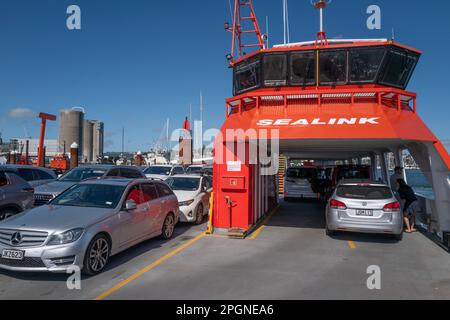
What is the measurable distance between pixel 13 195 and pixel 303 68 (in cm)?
865

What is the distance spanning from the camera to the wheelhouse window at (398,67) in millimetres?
9336

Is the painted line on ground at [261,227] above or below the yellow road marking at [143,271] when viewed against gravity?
above

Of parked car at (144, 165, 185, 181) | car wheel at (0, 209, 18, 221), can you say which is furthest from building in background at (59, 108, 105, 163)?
car wheel at (0, 209, 18, 221)

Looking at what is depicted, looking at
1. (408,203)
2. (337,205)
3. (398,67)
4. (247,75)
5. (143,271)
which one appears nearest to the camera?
(143,271)

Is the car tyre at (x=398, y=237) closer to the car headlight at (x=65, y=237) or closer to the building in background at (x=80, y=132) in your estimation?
the car headlight at (x=65, y=237)

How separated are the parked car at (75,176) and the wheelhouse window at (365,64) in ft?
29.2

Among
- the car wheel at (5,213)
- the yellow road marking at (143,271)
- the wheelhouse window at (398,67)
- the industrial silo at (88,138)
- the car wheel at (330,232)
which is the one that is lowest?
the yellow road marking at (143,271)

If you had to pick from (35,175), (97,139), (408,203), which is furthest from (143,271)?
(97,139)

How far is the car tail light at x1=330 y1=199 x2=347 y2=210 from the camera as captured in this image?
8.16 metres

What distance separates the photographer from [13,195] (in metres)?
8.30

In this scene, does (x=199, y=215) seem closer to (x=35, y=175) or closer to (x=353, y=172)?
(x=35, y=175)

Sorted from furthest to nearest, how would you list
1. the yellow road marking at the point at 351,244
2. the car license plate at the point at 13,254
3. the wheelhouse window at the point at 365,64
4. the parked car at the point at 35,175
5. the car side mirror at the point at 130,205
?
the parked car at the point at 35,175 < the wheelhouse window at the point at 365,64 < the yellow road marking at the point at 351,244 < the car side mirror at the point at 130,205 < the car license plate at the point at 13,254

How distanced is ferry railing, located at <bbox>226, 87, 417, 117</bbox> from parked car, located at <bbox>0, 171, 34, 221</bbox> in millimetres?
5867

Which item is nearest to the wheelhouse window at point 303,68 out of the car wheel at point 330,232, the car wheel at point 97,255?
the car wheel at point 330,232
